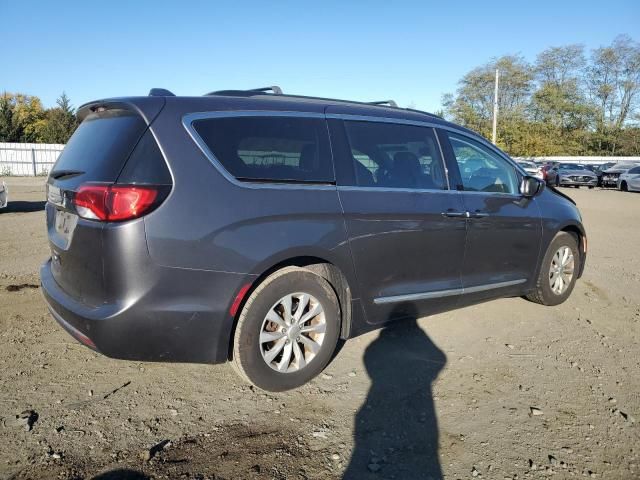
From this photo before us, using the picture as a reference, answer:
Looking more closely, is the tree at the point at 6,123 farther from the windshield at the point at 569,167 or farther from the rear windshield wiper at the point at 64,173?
the rear windshield wiper at the point at 64,173

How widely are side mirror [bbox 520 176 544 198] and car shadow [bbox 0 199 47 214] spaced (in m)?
11.8

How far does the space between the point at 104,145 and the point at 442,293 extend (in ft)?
8.73

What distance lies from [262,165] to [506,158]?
269 cm

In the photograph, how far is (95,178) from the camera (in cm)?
287

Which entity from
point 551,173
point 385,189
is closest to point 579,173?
point 551,173

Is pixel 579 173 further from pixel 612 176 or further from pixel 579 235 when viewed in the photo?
pixel 579 235

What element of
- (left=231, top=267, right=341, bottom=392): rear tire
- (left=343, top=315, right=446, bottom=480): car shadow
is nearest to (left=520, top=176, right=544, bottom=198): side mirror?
(left=343, top=315, right=446, bottom=480): car shadow

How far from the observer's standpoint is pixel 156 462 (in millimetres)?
2508

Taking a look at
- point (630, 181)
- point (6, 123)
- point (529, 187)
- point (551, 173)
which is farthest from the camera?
point (6, 123)

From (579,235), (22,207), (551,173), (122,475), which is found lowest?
(122,475)

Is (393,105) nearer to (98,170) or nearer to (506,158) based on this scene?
(506,158)

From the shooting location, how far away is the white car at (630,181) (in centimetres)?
2588

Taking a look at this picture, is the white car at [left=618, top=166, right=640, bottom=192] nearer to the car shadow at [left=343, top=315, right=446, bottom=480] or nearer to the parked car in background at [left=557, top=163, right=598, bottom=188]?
the parked car in background at [left=557, top=163, right=598, bottom=188]

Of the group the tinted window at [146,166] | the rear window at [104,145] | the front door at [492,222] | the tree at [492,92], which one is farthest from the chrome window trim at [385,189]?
the tree at [492,92]
